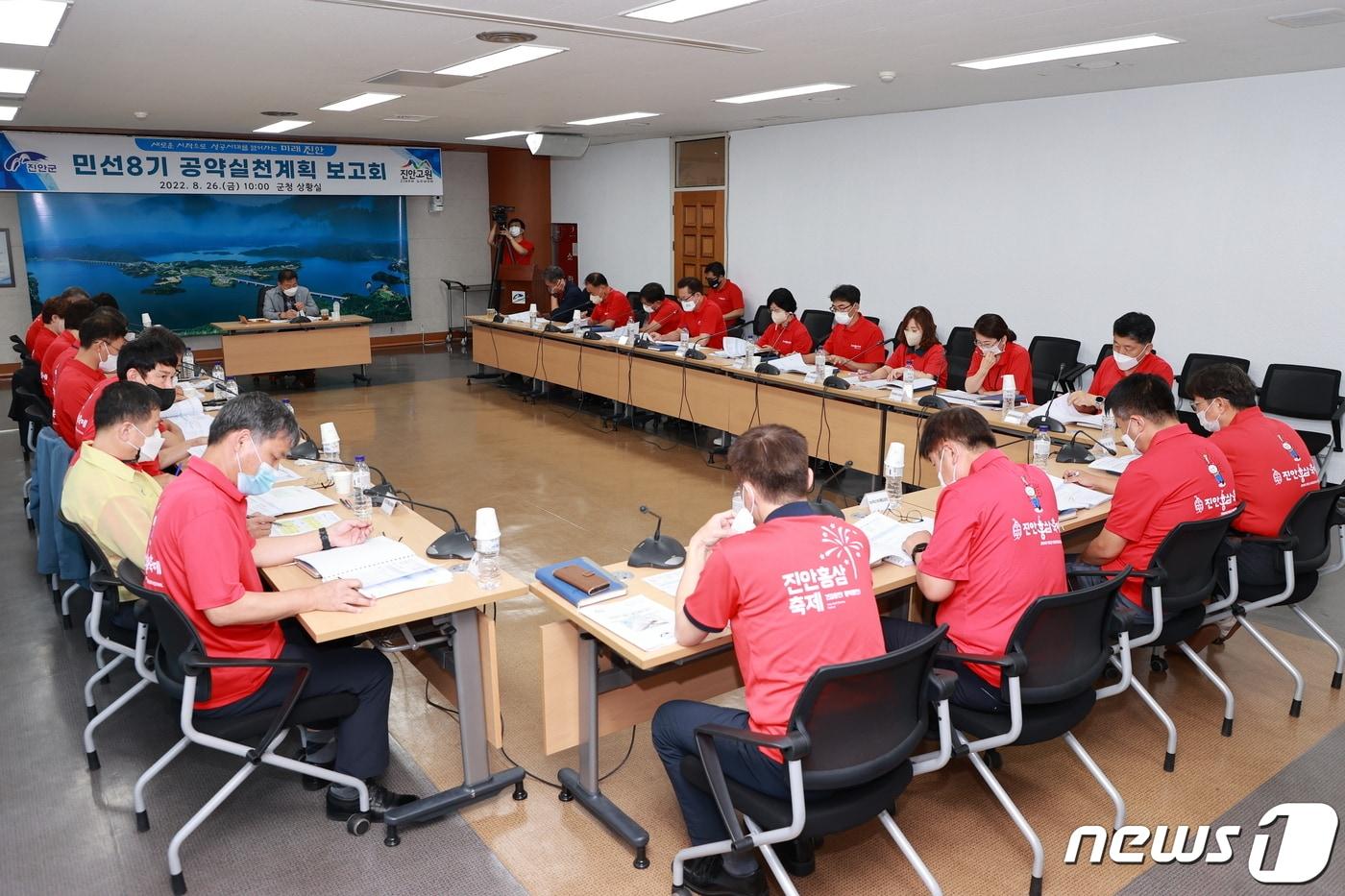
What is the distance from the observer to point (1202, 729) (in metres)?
3.43

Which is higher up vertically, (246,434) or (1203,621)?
(246,434)

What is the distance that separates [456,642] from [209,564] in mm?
700

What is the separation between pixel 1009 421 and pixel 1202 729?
2052 mm

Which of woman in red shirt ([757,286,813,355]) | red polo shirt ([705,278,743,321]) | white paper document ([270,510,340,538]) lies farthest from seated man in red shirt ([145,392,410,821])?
red polo shirt ([705,278,743,321])

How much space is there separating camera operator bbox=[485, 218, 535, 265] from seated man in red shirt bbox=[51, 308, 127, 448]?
293 inches

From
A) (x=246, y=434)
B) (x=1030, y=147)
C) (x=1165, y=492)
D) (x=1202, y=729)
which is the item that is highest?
(x=1030, y=147)

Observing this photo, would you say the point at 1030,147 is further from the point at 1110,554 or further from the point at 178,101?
the point at 178,101

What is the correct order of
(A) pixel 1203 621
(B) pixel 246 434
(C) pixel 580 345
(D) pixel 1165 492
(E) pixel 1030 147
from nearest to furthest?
(B) pixel 246 434
(D) pixel 1165 492
(A) pixel 1203 621
(E) pixel 1030 147
(C) pixel 580 345

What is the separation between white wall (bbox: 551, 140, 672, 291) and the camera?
11.3m

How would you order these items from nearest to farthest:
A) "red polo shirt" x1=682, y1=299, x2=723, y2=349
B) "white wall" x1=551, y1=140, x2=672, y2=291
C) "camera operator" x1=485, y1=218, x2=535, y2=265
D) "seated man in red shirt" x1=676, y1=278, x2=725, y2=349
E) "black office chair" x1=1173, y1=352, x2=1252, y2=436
→ 1. "black office chair" x1=1173, y1=352, x2=1252, y2=436
2. "seated man in red shirt" x1=676, y1=278, x2=725, y2=349
3. "red polo shirt" x1=682, y1=299, x2=723, y2=349
4. "white wall" x1=551, y1=140, x2=672, y2=291
5. "camera operator" x1=485, y1=218, x2=535, y2=265

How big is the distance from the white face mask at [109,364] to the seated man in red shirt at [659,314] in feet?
13.7

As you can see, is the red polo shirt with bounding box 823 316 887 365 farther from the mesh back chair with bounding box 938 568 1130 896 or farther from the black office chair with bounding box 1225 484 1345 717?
the mesh back chair with bounding box 938 568 1130 896

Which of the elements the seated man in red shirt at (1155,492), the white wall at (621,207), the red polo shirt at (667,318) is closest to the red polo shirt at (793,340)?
the red polo shirt at (667,318)

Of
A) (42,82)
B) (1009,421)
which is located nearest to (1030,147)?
(1009,421)
